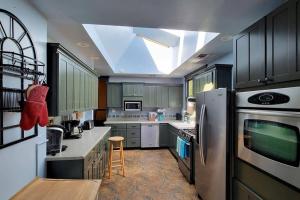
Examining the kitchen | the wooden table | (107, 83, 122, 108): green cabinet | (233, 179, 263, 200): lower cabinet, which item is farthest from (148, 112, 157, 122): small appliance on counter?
the wooden table

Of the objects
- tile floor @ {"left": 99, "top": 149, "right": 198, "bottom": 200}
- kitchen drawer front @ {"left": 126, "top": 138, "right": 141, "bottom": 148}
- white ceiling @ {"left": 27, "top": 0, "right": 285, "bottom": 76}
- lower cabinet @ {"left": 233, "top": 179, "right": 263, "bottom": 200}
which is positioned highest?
white ceiling @ {"left": 27, "top": 0, "right": 285, "bottom": 76}

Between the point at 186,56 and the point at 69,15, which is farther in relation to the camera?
the point at 186,56

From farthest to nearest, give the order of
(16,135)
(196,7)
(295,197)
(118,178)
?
1. (118,178)
2. (196,7)
3. (16,135)
4. (295,197)

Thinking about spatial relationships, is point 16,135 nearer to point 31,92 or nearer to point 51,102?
point 31,92

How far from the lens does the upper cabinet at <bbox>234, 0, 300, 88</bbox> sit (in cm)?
129

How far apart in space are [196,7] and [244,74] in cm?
82

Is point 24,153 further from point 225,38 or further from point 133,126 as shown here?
point 133,126

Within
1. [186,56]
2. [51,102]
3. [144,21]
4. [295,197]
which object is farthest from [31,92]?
[186,56]

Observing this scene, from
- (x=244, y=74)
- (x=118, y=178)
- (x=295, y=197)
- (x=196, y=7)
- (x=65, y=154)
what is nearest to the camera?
(x=295, y=197)

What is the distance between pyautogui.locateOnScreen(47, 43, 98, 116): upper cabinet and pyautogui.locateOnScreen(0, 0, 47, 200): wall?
0.13 m

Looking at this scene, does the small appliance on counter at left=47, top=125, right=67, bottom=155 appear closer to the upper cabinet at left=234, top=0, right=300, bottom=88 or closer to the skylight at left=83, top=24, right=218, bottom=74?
the skylight at left=83, top=24, right=218, bottom=74

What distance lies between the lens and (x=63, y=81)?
223 centimetres

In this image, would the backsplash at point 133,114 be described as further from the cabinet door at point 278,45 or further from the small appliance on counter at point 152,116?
the cabinet door at point 278,45

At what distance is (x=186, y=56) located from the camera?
12.5 feet
